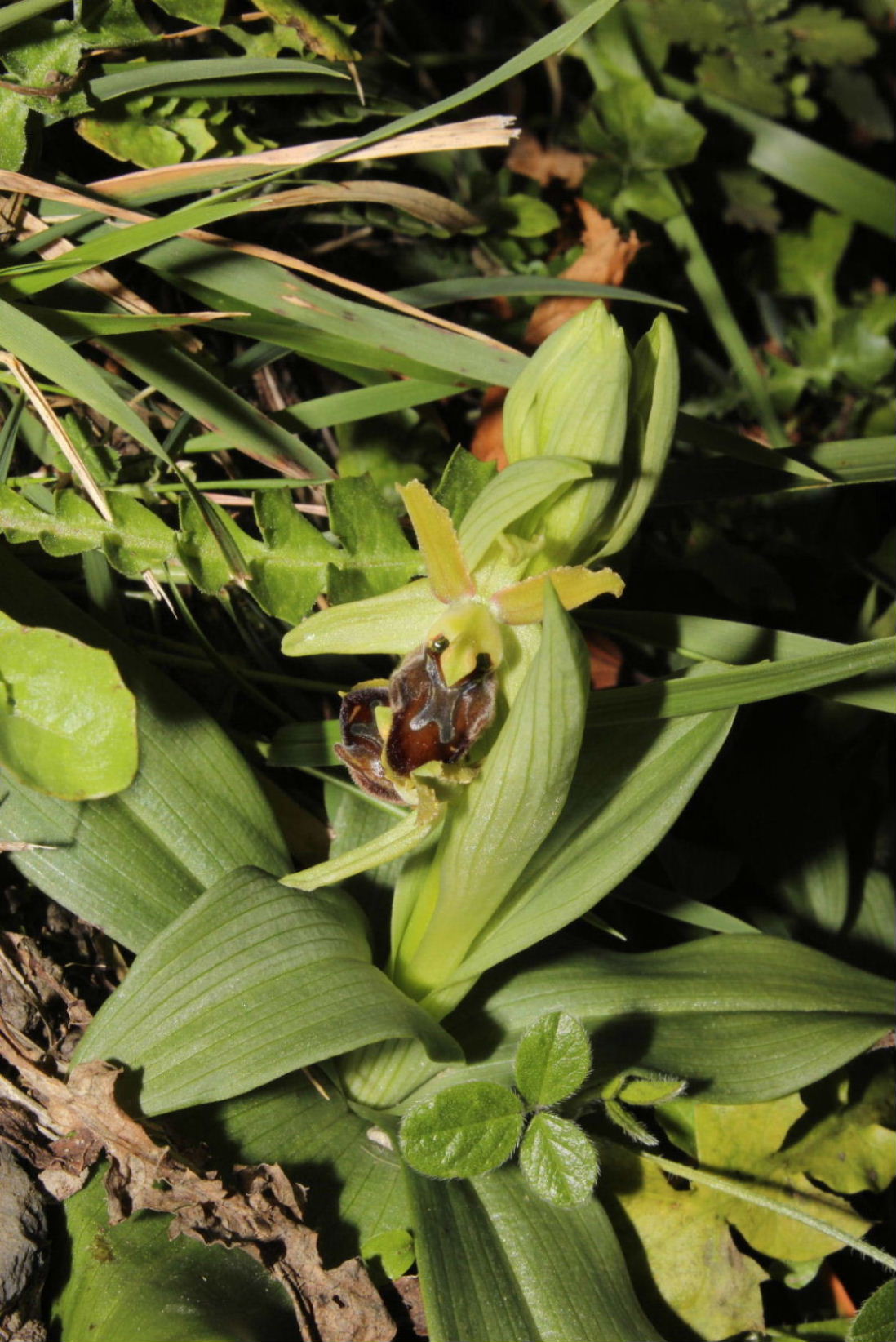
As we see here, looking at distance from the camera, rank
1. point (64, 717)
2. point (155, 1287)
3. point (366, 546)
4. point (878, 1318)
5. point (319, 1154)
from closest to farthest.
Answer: point (64, 717) < point (155, 1287) < point (878, 1318) < point (319, 1154) < point (366, 546)

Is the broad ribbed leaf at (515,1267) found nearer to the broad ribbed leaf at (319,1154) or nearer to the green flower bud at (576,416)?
the broad ribbed leaf at (319,1154)

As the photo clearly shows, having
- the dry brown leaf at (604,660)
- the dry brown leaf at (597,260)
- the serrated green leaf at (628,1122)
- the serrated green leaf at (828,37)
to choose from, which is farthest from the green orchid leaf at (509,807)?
the serrated green leaf at (828,37)

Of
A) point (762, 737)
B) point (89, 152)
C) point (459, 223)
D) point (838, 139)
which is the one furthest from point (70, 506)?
point (838, 139)

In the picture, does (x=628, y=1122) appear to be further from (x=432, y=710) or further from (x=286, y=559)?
(x=286, y=559)

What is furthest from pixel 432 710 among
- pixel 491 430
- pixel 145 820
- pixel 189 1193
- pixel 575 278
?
pixel 575 278

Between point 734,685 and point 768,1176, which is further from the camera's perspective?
point 768,1176

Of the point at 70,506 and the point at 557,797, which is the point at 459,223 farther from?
the point at 557,797
